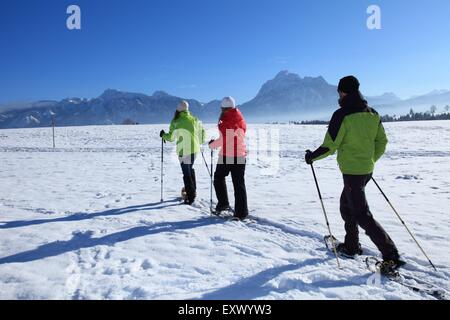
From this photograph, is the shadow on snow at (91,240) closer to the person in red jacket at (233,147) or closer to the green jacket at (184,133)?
the person in red jacket at (233,147)

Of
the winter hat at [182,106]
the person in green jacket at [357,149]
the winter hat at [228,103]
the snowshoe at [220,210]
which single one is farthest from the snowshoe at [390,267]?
the winter hat at [182,106]

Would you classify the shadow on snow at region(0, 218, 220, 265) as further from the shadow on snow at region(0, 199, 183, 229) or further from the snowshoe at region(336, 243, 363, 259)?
the snowshoe at region(336, 243, 363, 259)

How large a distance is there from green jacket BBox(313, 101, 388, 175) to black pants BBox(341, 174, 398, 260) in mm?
166

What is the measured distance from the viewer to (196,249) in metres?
5.63

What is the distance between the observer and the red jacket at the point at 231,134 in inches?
278

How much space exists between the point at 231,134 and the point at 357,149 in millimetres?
2733

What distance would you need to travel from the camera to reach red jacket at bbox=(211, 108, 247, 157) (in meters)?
7.07

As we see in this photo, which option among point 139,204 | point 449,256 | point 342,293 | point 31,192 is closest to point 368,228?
point 342,293

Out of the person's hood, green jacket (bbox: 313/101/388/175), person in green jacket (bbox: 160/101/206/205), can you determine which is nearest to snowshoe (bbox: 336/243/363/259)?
green jacket (bbox: 313/101/388/175)

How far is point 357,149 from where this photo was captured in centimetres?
496

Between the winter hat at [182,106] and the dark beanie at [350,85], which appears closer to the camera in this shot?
the dark beanie at [350,85]

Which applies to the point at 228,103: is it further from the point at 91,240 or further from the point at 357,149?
the point at 91,240

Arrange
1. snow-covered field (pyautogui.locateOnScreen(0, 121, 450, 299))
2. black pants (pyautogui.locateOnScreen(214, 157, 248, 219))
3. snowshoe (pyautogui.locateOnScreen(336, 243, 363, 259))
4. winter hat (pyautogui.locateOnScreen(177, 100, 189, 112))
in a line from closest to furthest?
snow-covered field (pyautogui.locateOnScreen(0, 121, 450, 299)) < snowshoe (pyautogui.locateOnScreen(336, 243, 363, 259)) < black pants (pyautogui.locateOnScreen(214, 157, 248, 219)) < winter hat (pyautogui.locateOnScreen(177, 100, 189, 112))
